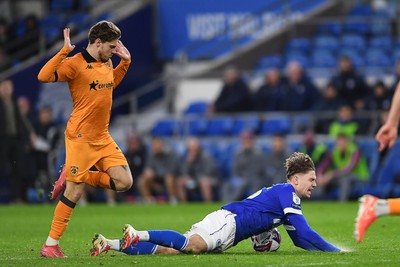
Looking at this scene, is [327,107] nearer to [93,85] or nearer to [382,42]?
[382,42]

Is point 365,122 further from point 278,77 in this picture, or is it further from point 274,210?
point 274,210

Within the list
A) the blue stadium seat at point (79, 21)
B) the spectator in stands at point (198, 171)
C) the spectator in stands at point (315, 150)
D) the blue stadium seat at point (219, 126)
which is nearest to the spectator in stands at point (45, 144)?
the spectator in stands at point (198, 171)

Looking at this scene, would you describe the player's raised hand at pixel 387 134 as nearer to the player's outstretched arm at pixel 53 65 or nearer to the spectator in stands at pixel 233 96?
the player's outstretched arm at pixel 53 65

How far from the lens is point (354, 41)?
84.0ft

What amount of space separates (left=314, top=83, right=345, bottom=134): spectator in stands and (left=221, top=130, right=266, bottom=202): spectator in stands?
1554 mm

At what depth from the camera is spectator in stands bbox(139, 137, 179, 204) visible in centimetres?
2303

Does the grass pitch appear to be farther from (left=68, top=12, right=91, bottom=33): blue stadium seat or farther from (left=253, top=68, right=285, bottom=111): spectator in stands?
(left=68, top=12, right=91, bottom=33): blue stadium seat

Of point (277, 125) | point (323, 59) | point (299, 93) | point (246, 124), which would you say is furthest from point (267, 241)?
point (323, 59)

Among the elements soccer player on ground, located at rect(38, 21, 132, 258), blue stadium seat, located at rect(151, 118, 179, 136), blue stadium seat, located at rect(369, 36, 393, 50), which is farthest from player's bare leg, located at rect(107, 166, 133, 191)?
blue stadium seat, located at rect(369, 36, 393, 50)

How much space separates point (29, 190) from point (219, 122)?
4513mm

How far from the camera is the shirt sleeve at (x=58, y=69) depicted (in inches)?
413

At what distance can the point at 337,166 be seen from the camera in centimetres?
2181

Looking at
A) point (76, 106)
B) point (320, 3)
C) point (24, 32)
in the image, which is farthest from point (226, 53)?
point (76, 106)

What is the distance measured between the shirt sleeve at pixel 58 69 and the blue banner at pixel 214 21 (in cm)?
1672
